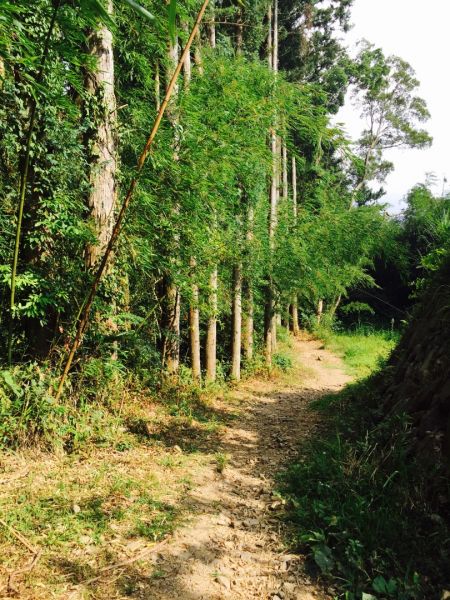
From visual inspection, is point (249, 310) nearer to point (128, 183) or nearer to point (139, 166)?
point (128, 183)

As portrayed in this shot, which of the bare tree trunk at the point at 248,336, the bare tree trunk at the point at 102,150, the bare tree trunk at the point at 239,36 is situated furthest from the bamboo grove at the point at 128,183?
the bare tree trunk at the point at 248,336

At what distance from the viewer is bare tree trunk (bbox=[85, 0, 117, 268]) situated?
12.9ft

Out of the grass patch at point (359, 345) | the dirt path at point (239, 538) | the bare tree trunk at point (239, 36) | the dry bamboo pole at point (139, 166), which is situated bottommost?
the grass patch at point (359, 345)

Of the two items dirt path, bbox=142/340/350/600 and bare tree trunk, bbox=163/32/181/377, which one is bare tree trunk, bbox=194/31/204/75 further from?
dirt path, bbox=142/340/350/600

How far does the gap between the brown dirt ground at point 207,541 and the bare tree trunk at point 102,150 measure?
89.5 inches

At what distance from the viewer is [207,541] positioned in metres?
2.80

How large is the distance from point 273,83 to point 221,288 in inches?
136

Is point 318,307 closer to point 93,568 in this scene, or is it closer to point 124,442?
point 124,442

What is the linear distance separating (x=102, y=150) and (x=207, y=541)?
3.74 m

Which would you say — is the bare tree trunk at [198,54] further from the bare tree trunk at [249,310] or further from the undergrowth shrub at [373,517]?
the undergrowth shrub at [373,517]

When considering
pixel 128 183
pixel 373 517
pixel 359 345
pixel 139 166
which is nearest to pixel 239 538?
pixel 373 517

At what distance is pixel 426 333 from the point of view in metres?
4.16

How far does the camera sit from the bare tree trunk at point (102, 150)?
3928 mm

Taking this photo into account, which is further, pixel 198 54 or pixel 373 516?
pixel 198 54
